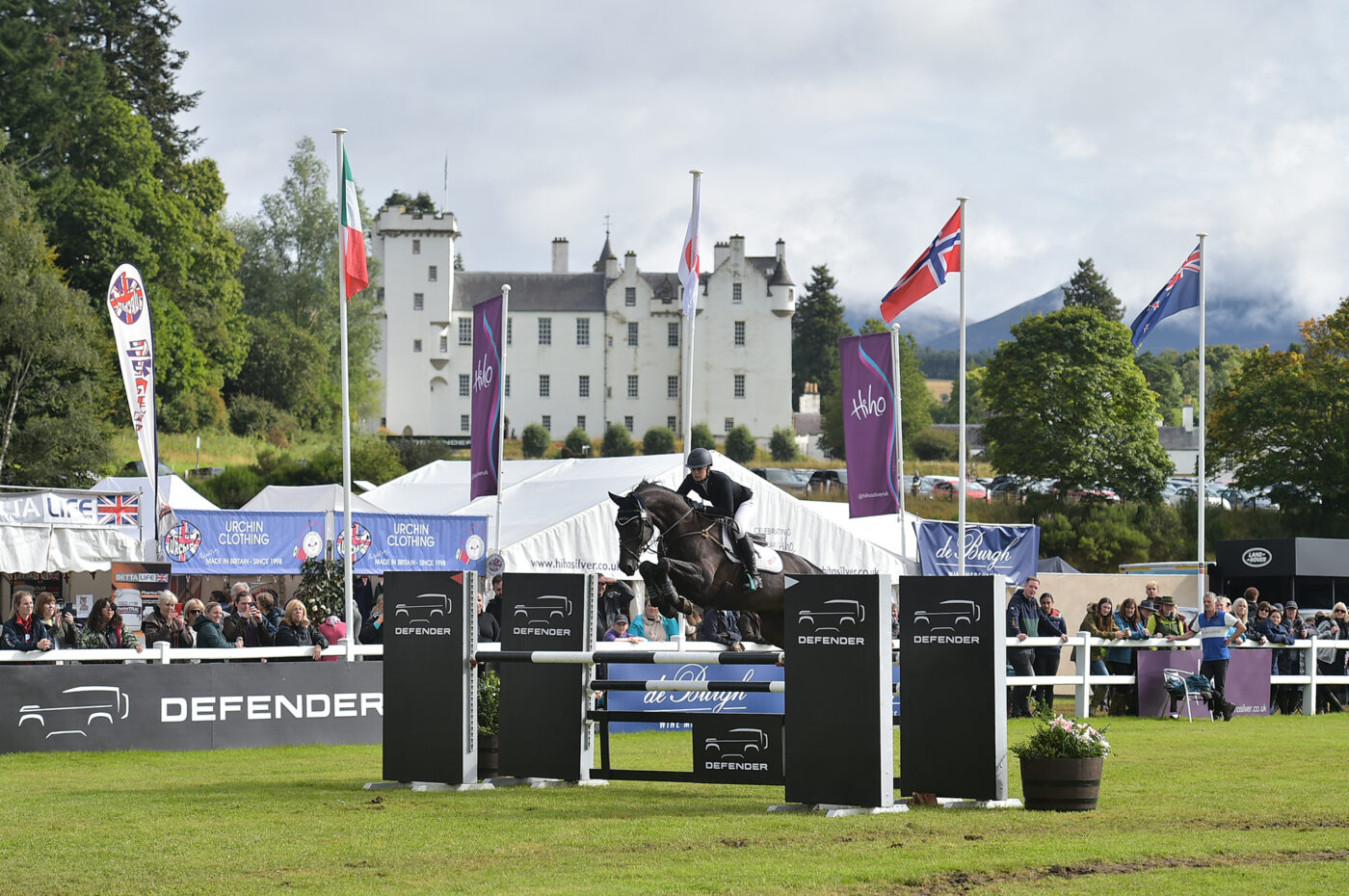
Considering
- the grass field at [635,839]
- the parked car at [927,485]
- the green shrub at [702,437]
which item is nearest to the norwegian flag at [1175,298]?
the grass field at [635,839]

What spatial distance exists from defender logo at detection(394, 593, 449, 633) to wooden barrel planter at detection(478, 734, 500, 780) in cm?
130

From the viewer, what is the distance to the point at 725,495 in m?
13.7

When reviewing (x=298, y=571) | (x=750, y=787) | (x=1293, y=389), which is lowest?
(x=750, y=787)

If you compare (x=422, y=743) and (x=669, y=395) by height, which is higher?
(x=669, y=395)

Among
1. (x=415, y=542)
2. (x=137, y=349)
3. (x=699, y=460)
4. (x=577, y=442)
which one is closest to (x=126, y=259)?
(x=577, y=442)

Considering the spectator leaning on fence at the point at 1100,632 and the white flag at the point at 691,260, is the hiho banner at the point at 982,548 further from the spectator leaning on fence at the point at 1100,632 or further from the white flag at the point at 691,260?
the white flag at the point at 691,260

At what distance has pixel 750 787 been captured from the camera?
1227 cm

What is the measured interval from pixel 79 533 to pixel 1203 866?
18468 millimetres

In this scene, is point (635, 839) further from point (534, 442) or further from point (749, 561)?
point (534, 442)

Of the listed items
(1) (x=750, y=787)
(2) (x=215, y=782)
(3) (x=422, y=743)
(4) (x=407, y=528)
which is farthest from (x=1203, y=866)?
(4) (x=407, y=528)

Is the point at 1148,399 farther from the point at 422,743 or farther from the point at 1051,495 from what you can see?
the point at 422,743

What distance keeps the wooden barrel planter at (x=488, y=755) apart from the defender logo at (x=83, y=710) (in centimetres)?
502

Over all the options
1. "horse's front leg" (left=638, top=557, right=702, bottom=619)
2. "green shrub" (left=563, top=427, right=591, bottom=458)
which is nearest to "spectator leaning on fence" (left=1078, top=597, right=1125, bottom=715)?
"horse's front leg" (left=638, top=557, right=702, bottom=619)

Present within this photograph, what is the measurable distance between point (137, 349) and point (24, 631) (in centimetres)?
501
